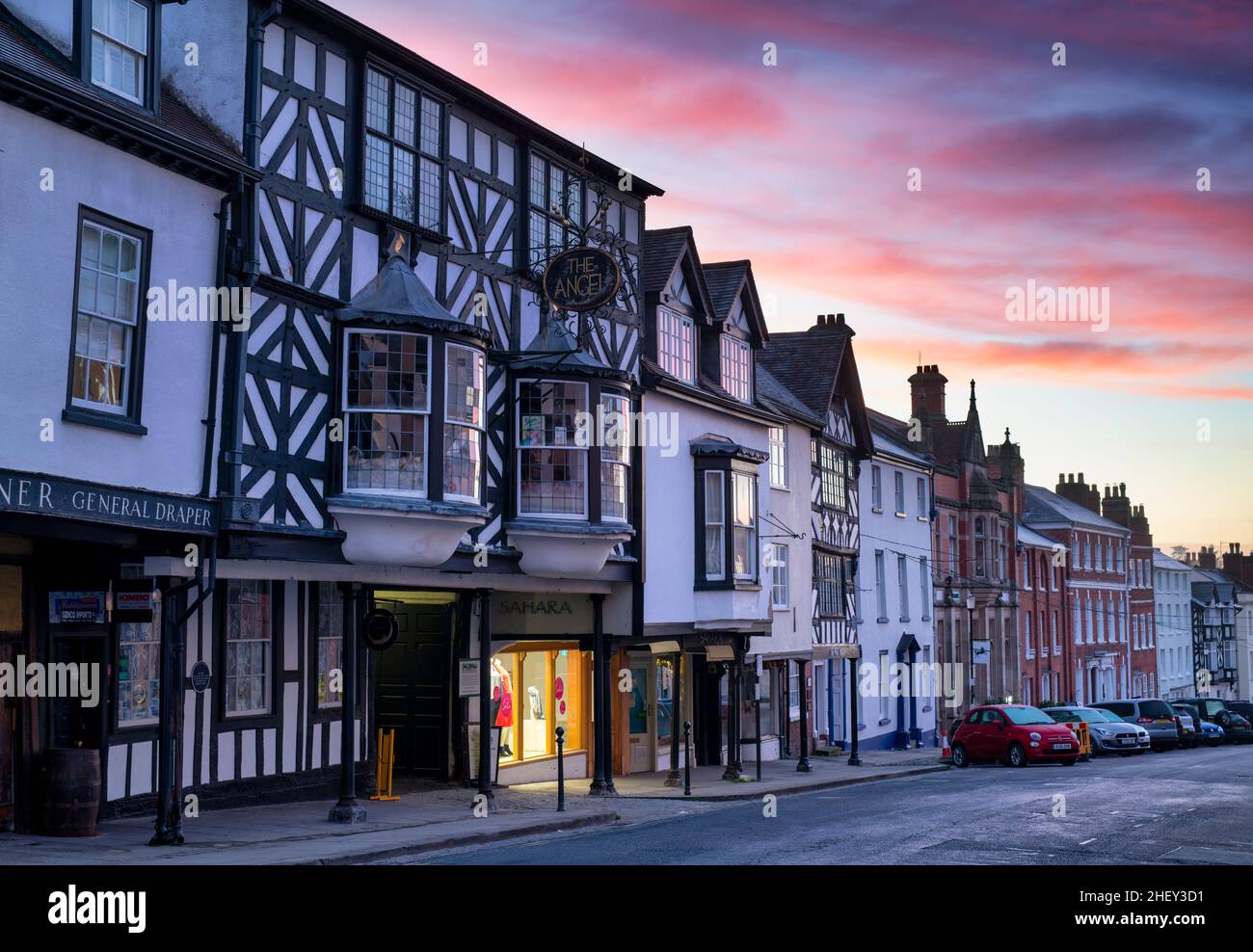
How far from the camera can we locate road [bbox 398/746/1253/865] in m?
15.8

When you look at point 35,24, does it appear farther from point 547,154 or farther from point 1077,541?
point 1077,541

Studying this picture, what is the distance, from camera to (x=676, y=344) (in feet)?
99.3

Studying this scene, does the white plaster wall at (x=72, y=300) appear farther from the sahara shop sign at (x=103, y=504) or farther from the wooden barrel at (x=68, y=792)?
the wooden barrel at (x=68, y=792)

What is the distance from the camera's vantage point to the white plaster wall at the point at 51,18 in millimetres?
15344

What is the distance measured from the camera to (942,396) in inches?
2301

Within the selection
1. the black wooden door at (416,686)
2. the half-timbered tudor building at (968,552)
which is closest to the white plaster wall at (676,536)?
the black wooden door at (416,686)

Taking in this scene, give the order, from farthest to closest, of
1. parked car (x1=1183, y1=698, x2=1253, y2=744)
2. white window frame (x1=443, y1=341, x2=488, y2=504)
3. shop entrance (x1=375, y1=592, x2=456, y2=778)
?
parked car (x1=1183, y1=698, x2=1253, y2=744)
shop entrance (x1=375, y1=592, x2=456, y2=778)
white window frame (x1=443, y1=341, x2=488, y2=504)

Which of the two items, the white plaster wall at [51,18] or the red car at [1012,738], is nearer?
the white plaster wall at [51,18]

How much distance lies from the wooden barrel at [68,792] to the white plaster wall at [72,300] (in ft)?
10.6

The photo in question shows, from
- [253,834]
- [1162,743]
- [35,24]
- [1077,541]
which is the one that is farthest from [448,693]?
[1077,541]

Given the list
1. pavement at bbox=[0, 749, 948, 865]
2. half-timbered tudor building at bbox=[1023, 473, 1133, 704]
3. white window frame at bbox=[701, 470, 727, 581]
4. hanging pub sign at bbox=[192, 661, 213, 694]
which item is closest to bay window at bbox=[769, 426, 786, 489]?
white window frame at bbox=[701, 470, 727, 581]

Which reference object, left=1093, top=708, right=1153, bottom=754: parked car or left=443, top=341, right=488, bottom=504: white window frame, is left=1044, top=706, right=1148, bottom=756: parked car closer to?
left=1093, top=708, right=1153, bottom=754: parked car

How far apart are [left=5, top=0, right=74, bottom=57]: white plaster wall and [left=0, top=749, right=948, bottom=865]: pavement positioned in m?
8.62

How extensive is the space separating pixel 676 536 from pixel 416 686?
238 inches
